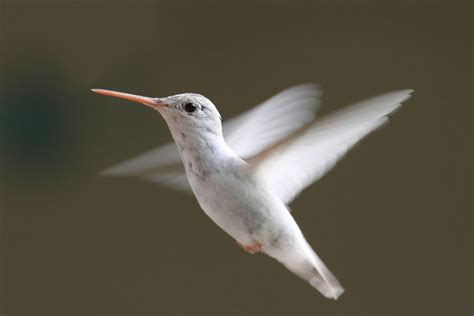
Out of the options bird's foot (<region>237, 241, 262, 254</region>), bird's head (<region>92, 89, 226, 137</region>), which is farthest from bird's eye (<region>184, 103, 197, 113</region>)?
bird's foot (<region>237, 241, 262, 254</region>)

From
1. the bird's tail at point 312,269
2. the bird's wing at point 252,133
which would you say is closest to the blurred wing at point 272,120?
the bird's wing at point 252,133

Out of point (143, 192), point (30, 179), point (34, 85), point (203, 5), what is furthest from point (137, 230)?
point (203, 5)

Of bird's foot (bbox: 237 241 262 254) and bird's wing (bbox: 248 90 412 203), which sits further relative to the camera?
bird's foot (bbox: 237 241 262 254)

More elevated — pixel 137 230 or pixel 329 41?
Result: pixel 329 41

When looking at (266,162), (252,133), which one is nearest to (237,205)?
(266,162)

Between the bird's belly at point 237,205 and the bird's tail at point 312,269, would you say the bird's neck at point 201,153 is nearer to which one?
the bird's belly at point 237,205

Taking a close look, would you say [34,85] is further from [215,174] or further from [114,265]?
[215,174]

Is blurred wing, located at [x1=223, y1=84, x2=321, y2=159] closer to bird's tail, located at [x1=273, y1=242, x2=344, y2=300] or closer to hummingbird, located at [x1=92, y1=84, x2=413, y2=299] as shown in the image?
hummingbird, located at [x1=92, y1=84, x2=413, y2=299]
